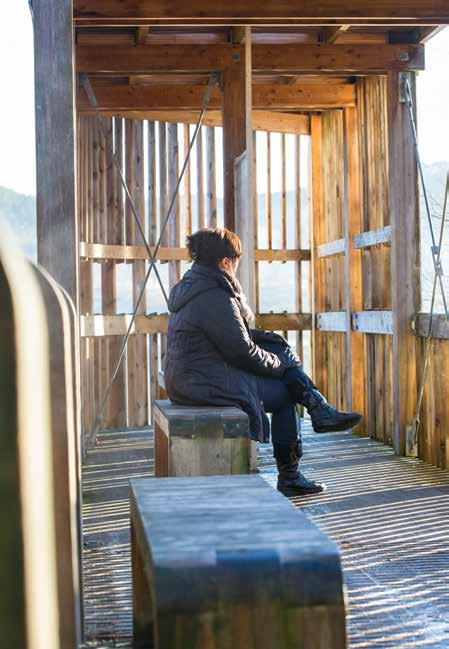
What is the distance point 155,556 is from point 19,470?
2.84 ft

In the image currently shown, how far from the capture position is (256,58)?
7230 millimetres

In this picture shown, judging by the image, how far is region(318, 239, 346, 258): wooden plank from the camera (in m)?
8.73

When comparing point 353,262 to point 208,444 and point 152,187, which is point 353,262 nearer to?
point 152,187

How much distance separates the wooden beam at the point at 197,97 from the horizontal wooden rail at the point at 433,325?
2.47 m

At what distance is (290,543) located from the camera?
6.76 ft

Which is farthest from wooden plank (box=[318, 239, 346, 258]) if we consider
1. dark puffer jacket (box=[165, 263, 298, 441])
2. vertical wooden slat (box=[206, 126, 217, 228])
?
dark puffer jacket (box=[165, 263, 298, 441])

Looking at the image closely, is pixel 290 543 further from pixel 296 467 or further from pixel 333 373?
pixel 333 373

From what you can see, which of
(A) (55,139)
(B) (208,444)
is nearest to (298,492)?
(B) (208,444)

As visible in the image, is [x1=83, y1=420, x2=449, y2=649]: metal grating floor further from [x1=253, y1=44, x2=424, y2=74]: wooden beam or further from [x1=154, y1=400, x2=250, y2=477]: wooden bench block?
[x1=253, y1=44, x2=424, y2=74]: wooden beam

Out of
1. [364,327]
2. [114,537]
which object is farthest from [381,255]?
[114,537]

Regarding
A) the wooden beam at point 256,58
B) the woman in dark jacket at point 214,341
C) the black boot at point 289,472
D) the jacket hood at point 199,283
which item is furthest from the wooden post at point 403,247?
the jacket hood at point 199,283

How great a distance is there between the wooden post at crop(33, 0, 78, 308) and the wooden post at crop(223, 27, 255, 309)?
9.97 ft

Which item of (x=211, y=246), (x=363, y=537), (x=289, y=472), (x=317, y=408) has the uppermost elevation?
(x=211, y=246)

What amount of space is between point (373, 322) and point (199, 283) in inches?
131
